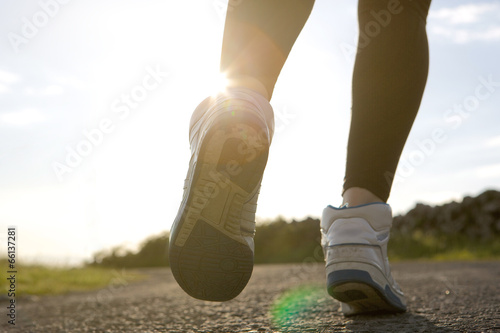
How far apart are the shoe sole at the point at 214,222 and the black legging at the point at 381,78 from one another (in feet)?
0.98

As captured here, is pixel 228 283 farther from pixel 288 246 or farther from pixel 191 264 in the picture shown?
pixel 288 246


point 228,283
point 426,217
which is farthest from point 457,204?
point 228,283

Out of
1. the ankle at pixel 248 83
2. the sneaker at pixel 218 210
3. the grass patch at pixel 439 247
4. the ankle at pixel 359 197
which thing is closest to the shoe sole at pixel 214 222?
the sneaker at pixel 218 210

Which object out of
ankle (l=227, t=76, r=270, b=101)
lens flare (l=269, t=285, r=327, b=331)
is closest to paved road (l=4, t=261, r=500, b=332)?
lens flare (l=269, t=285, r=327, b=331)

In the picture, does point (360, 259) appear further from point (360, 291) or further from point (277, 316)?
point (277, 316)

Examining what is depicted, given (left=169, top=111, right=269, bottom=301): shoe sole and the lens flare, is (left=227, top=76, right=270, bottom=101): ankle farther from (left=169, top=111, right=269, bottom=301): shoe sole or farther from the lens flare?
the lens flare

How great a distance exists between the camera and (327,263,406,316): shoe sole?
1261 mm

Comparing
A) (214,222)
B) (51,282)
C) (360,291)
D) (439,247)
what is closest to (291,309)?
(360,291)

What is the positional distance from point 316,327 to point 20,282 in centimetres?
352

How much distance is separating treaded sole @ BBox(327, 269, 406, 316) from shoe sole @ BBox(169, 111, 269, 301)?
29 cm

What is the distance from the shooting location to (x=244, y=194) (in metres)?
1.11

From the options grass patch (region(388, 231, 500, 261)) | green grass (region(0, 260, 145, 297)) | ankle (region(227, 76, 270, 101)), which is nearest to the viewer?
ankle (region(227, 76, 270, 101))

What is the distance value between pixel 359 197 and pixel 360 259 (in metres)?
0.19

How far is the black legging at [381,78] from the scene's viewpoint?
1385 mm
